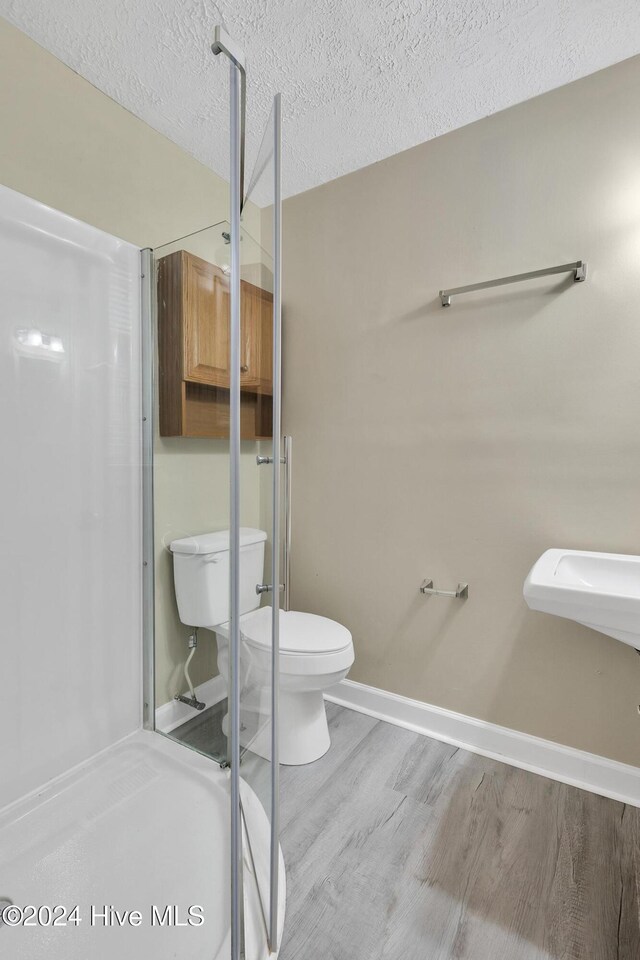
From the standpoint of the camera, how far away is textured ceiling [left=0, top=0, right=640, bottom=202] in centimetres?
128

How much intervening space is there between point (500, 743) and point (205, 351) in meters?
1.69

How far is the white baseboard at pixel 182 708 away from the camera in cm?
132

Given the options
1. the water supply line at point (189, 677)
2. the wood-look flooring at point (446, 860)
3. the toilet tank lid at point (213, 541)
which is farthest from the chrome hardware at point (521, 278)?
the wood-look flooring at point (446, 860)

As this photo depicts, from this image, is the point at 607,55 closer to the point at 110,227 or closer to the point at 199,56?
the point at 199,56

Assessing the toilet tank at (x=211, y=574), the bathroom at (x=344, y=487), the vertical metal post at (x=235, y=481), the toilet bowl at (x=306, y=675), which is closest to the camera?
the vertical metal post at (x=235, y=481)

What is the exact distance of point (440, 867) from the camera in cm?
125

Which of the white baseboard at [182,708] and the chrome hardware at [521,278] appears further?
the chrome hardware at [521,278]

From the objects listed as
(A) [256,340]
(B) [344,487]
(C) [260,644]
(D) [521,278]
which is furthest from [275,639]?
(D) [521,278]

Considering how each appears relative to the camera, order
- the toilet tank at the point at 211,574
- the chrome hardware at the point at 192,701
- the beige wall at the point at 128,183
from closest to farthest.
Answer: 1. the toilet tank at the point at 211,574
2. the beige wall at the point at 128,183
3. the chrome hardware at the point at 192,701

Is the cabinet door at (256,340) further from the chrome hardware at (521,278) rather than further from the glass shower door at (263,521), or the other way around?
the chrome hardware at (521,278)

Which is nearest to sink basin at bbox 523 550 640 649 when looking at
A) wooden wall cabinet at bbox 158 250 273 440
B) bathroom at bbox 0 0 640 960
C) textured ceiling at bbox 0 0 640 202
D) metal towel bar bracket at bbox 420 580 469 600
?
bathroom at bbox 0 0 640 960

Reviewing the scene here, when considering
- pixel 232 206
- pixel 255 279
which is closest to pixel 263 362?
pixel 255 279

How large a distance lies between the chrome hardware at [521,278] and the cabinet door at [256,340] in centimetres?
101

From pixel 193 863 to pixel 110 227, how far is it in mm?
1829
